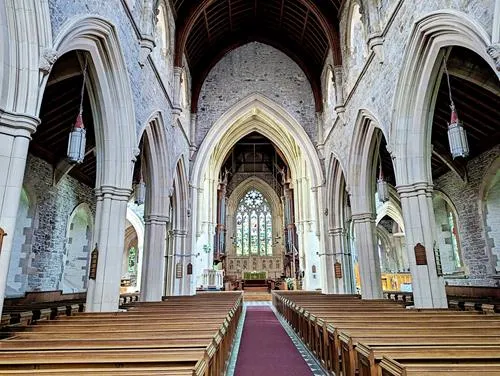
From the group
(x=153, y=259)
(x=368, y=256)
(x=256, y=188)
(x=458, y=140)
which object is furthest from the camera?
(x=256, y=188)

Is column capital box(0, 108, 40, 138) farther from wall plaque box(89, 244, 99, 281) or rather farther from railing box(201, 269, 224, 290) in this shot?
railing box(201, 269, 224, 290)

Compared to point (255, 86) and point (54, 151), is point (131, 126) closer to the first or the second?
point (54, 151)

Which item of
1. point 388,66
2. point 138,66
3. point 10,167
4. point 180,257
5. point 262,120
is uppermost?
point 262,120

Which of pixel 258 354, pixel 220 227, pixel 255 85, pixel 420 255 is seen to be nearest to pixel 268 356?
pixel 258 354

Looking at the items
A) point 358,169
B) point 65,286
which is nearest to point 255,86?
point 358,169

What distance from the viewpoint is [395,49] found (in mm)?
7945

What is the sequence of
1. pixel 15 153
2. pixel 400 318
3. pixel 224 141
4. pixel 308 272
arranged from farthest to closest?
pixel 224 141
pixel 308 272
pixel 400 318
pixel 15 153

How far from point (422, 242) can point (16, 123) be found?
728cm

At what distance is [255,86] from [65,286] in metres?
12.2

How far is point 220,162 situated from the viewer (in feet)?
71.3

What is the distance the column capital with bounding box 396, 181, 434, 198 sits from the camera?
728 cm

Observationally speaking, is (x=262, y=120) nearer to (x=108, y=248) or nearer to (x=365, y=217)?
(x=365, y=217)

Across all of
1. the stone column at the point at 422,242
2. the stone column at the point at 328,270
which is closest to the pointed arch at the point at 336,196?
the stone column at the point at 328,270

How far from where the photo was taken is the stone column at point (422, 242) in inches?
268
